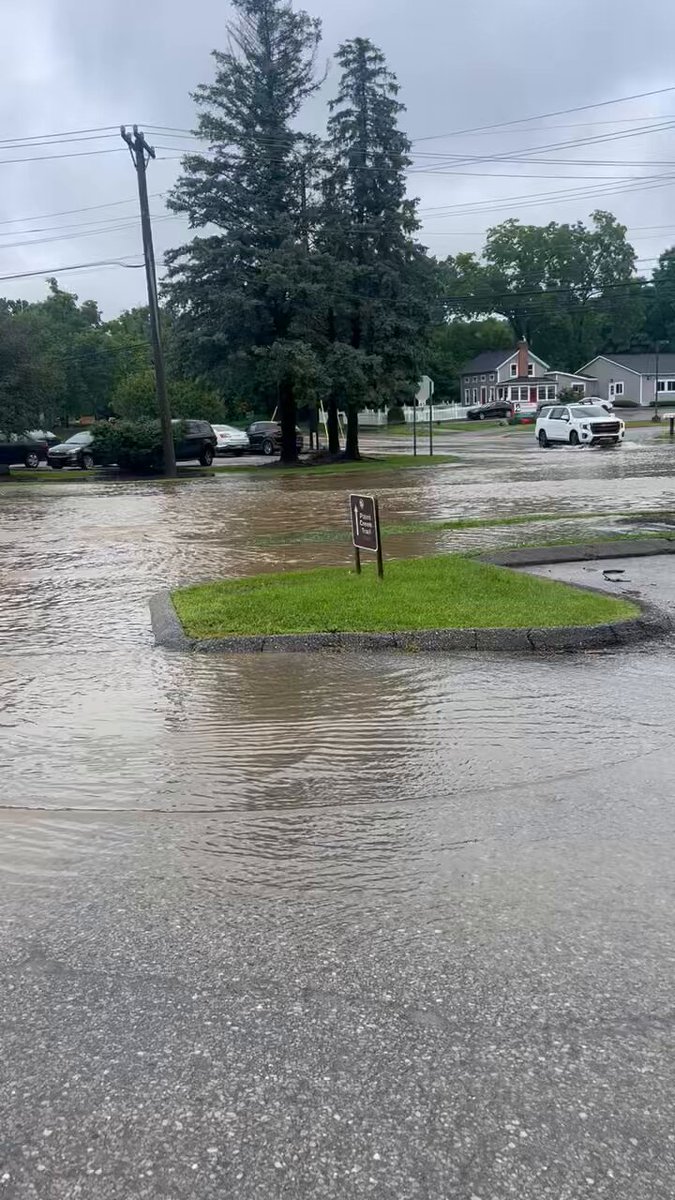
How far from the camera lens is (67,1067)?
118 inches

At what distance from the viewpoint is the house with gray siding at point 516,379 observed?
98.8 m

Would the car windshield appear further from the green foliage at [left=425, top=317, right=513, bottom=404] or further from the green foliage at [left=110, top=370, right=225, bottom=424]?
the green foliage at [left=425, top=317, right=513, bottom=404]

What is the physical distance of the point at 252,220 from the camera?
37469 millimetres

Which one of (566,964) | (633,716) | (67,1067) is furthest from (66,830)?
(633,716)

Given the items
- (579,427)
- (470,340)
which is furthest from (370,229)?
(470,340)

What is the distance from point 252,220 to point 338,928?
37079mm

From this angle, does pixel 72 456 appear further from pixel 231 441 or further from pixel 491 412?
pixel 491 412

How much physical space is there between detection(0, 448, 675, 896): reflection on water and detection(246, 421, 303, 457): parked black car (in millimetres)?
39451

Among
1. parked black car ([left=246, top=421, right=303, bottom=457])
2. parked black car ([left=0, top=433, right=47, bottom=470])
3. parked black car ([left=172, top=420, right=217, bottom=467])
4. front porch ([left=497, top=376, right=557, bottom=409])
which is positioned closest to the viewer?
parked black car ([left=172, top=420, right=217, bottom=467])

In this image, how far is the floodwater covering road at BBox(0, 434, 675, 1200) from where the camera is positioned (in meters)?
2.66

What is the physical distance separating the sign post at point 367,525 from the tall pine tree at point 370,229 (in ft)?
93.7

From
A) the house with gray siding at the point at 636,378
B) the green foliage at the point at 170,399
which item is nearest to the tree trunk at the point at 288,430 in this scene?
the green foliage at the point at 170,399

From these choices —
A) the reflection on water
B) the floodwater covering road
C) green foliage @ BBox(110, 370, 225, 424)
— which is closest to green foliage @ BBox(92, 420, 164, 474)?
green foliage @ BBox(110, 370, 225, 424)

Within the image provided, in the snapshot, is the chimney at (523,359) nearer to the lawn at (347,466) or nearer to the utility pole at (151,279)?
the lawn at (347,466)
